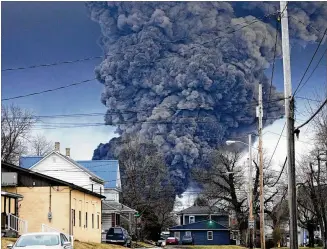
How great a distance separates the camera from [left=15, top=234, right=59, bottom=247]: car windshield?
80.7 ft

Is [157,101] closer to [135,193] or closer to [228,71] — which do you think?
[228,71]

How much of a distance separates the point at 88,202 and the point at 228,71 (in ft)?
231

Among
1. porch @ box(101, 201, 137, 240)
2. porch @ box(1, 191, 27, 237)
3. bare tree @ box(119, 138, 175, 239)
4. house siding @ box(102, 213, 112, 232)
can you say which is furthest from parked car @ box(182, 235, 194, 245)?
porch @ box(1, 191, 27, 237)

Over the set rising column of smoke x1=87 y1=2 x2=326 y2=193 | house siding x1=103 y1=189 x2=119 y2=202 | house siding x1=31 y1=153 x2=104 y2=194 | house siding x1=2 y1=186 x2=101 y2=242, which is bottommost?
house siding x1=2 y1=186 x2=101 y2=242

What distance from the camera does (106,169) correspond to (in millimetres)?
77438

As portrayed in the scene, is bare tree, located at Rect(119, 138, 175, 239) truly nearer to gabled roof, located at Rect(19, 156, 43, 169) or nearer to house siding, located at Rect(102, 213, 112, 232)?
house siding, located at Rect(102, 213, 112, 232)

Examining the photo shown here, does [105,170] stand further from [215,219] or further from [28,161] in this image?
[215,219]

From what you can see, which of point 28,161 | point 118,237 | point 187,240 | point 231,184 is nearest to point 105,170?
point 28,161

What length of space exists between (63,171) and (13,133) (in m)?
13.0

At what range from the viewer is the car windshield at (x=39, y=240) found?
24609mm

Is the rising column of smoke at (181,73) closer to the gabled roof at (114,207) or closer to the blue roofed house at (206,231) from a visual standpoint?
the blue roofed house at (206,231)

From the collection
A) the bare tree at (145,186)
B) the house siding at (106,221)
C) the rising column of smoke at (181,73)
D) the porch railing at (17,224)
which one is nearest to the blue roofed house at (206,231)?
the bare tree at (145,186)

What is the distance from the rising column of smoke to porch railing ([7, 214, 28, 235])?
251ft

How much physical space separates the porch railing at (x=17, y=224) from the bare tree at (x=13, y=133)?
1218 inches
